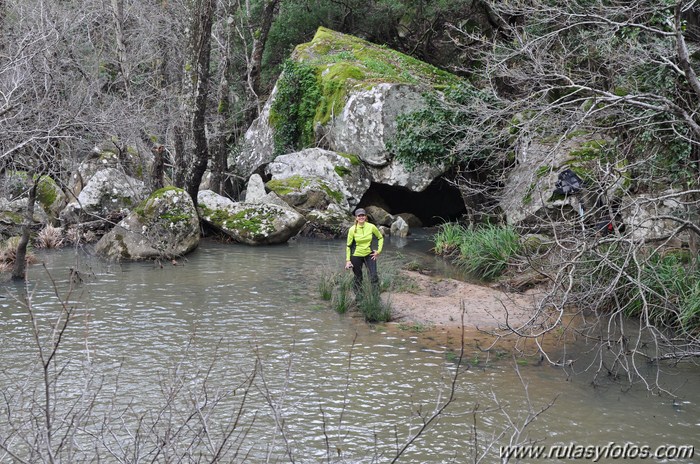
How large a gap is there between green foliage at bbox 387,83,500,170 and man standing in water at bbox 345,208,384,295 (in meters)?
5.98

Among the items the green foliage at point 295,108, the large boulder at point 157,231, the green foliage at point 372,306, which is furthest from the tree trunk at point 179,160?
the green foliage at point 372,306

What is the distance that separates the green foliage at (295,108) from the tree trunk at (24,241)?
34.7ft

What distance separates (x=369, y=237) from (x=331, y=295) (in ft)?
4.35

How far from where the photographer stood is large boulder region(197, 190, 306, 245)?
17.5 meters

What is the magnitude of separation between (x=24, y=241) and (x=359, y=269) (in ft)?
19.5

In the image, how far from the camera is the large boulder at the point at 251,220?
17453mm

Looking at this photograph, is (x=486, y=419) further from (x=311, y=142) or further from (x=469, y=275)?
(x=311, y=142)

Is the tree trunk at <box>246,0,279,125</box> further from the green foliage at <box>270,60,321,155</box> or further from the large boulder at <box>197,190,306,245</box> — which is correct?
the large boulder at <box>197,190,306,245</box>

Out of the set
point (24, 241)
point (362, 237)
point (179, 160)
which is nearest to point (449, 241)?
point (362, 237)

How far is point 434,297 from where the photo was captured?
11812 millimetres

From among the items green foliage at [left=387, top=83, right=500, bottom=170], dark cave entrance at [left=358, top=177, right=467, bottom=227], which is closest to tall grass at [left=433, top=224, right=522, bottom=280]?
green foliage at [left=387, top=83, right=500, bottom=170]

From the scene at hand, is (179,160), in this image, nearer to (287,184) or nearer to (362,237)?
(287,184)

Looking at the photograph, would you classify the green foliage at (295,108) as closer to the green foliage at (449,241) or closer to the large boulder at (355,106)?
the large boulder at (355,106)

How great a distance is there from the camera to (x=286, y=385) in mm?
4039
